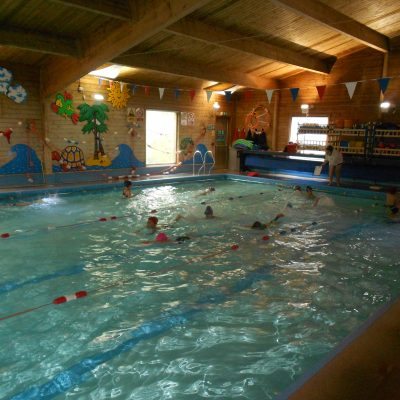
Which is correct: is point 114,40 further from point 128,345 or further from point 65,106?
point 128,345

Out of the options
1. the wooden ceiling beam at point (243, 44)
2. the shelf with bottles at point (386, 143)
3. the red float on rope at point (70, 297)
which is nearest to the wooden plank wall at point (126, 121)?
the wooden ceiling beam at point (243, 44)

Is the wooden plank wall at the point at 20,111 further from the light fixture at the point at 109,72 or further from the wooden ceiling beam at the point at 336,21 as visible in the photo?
the wooden ceiling beam at the point at 336,21

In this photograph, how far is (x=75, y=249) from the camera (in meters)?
5.59

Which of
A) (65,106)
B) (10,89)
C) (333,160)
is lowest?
(333,160)

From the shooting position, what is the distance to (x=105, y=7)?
21.6ft

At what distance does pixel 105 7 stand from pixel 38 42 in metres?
2.11

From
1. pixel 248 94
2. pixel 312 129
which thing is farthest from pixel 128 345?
pixel 248 94

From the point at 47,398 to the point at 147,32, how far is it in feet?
19.9

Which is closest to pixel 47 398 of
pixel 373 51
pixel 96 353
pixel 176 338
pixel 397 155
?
pixel 96 353

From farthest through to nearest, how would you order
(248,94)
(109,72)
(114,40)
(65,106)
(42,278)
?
(248,94) → (109,72) → (65,106) → (114,40) → (42,278)

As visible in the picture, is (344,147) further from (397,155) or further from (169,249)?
(169,249)

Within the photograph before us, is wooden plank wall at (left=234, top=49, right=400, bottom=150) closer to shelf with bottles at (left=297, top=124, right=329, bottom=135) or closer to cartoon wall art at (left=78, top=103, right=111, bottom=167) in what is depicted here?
shelf with bottles at (left=297, top=124, right=329, bottom=135)

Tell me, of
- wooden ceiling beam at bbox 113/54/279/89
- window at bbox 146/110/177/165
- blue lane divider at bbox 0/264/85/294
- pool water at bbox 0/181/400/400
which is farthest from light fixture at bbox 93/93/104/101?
blue lane divider at bbox 0/264/85/294

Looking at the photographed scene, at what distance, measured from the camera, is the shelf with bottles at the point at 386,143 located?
1073cm
